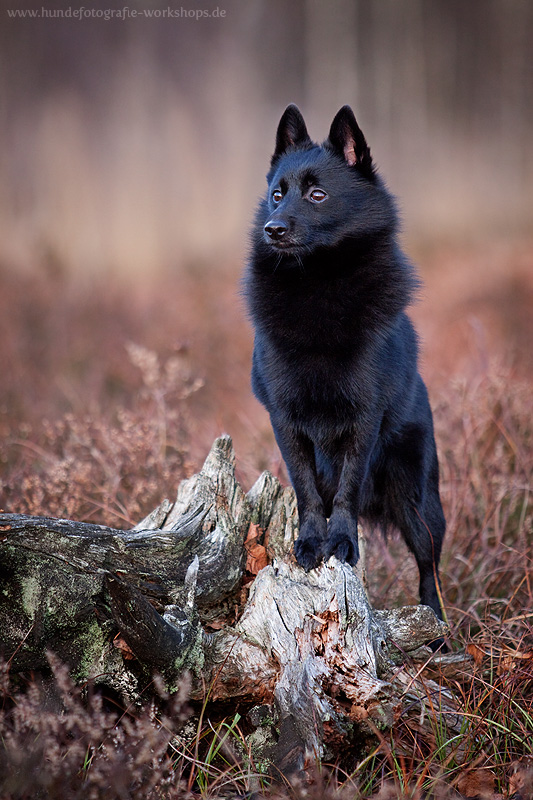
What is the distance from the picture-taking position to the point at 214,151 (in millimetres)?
9828

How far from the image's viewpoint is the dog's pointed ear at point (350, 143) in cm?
273

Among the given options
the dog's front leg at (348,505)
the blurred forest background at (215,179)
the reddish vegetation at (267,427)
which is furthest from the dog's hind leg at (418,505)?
the blurred forest background at (215,179)

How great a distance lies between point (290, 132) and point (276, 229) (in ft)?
2.21

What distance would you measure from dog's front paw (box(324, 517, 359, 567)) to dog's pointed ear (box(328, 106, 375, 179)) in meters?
1.42

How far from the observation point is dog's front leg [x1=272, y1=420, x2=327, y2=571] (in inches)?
97.3

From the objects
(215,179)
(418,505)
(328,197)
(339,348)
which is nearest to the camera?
(339,348)

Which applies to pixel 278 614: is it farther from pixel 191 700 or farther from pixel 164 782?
pixel 164 782

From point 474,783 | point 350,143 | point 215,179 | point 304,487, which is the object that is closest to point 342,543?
point 304,487

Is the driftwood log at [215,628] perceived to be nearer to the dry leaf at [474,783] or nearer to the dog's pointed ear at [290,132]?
the dry leaf at [474,783]

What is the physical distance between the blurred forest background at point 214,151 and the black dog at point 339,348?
401 centimetres

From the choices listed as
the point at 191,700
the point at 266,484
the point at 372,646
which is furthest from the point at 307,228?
the point at 191,700

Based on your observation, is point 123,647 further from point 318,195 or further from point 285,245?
point 318,195

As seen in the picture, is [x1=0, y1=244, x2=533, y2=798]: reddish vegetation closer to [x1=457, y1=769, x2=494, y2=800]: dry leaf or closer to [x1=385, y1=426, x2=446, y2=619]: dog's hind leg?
[x1=457, y1=769, x2=494, y2=800]: dry leaf

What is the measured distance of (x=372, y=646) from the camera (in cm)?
207
